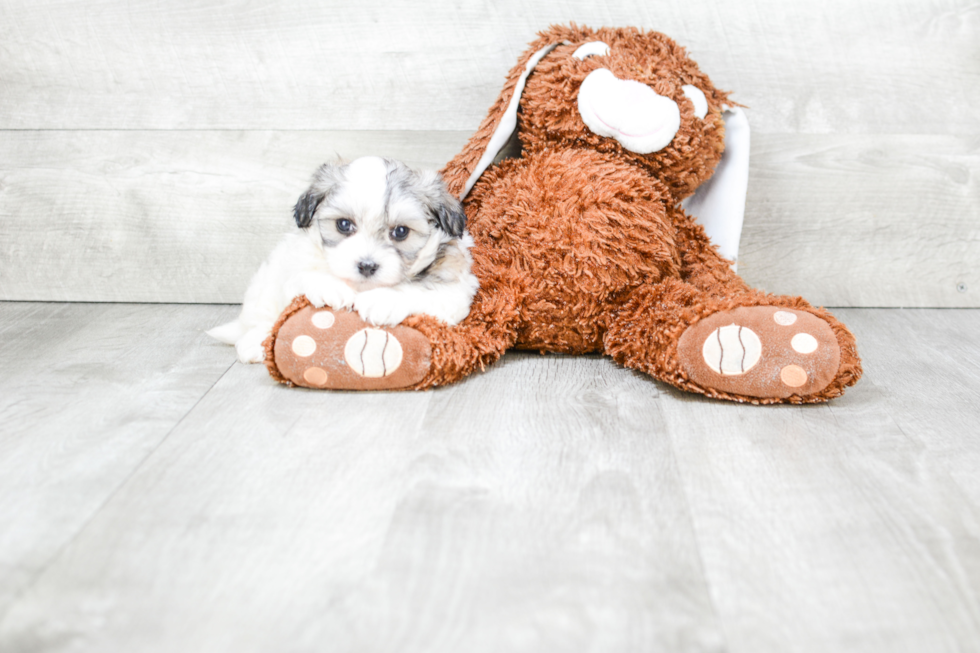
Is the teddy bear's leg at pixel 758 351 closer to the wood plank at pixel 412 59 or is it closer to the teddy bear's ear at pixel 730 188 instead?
the teddy bear's ear at pixel 730 188

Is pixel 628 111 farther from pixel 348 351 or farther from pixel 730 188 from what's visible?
pixel 348 351

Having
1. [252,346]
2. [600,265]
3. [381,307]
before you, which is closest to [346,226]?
[381,307]

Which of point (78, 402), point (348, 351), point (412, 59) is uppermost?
point (412, 59)

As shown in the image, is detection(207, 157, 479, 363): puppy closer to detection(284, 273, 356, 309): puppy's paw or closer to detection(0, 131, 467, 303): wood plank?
detection(284, 273, 356, 309): puppy's paw

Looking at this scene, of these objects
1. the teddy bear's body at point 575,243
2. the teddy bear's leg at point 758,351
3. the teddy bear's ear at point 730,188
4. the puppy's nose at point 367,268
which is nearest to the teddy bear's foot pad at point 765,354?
the teddy bear's leg at point 758,351

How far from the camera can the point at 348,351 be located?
154cm

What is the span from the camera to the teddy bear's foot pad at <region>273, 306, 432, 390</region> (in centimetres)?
155

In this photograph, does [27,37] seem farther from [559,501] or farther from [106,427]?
[559,501]

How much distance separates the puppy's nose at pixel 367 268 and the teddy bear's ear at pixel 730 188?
89 centimetres

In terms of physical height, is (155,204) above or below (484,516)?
above

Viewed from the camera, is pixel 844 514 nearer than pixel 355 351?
Yes

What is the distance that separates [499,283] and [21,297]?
1.56 m

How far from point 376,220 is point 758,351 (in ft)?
2.62

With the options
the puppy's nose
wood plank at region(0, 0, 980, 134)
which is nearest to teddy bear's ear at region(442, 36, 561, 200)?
wood plank at region(0, 0, 980, 134)
